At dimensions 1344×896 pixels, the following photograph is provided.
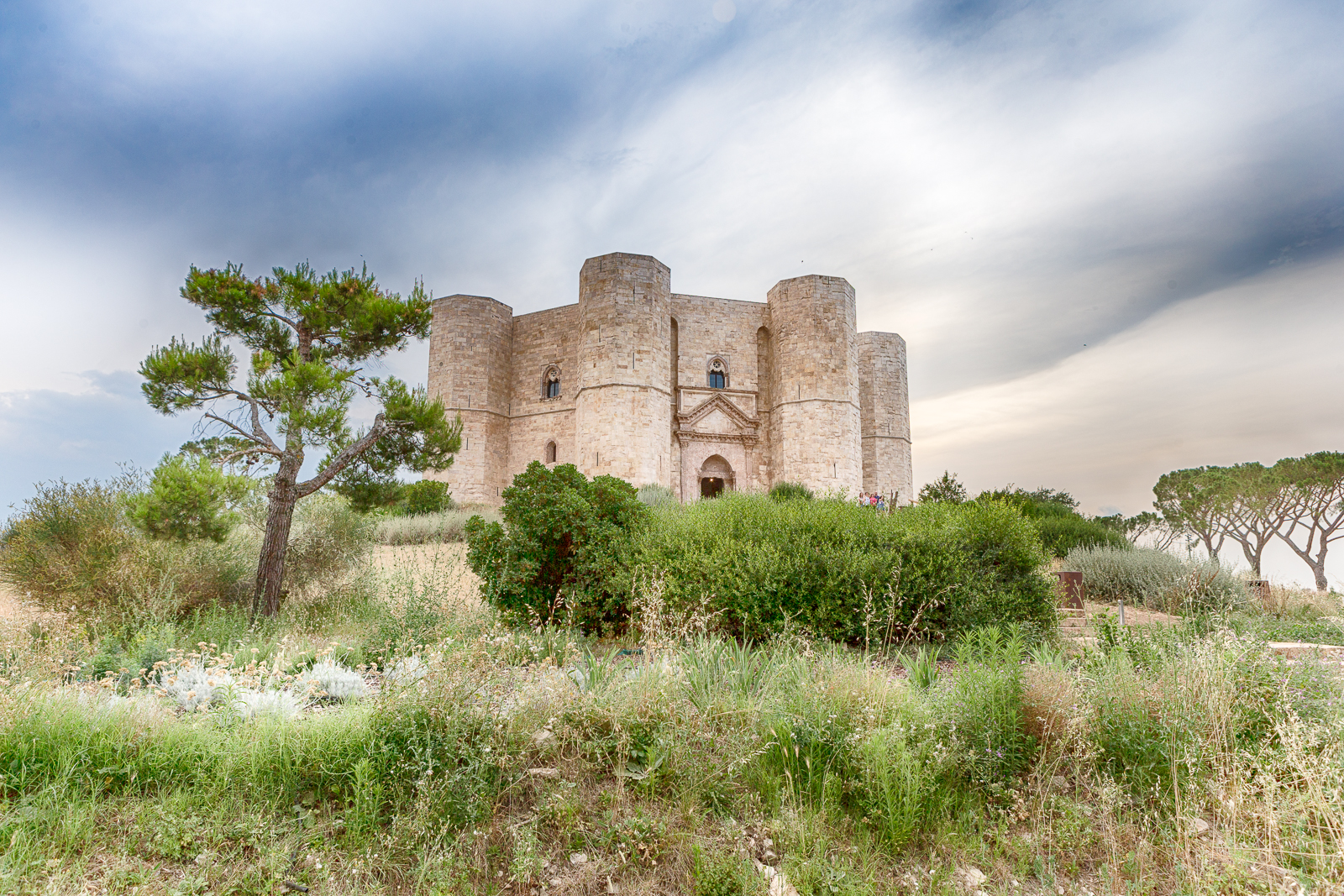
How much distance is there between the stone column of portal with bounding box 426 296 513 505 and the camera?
2180 cm

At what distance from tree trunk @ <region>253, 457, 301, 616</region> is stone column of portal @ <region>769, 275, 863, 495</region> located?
15731 millimetres

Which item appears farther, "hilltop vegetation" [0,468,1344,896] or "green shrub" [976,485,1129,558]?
"green shrub" [976,485,1129,558]

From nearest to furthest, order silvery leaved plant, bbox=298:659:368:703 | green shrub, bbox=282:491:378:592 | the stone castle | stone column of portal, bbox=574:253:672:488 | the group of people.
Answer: silvery leaved plant, bbox=298:659:368:703
green shrub, bbox=282:491:378:592
the group of people
stone column of portal, bbox=574:253:672:488
the stone castle

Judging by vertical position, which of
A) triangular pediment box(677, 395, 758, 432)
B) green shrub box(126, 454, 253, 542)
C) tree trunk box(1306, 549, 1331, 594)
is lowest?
tree trunk box(1306, 549, 1331, 594)

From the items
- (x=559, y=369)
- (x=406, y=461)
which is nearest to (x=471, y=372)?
(x=559, y=369)

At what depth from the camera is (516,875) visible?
245cm

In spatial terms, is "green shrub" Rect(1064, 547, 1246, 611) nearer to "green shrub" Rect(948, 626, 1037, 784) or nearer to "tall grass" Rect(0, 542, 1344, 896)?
"tall grass" Rect(0, 542, 1344, 896)

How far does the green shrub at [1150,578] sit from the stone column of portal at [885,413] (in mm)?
15002

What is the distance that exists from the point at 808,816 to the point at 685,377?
65.4 feet

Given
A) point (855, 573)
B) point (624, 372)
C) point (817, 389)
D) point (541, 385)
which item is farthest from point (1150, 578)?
point (541, 385)

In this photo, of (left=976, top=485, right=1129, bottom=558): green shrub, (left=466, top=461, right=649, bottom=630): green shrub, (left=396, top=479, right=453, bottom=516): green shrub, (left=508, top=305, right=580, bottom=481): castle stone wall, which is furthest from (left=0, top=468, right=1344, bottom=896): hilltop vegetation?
(left=508, top=305, right=580, bottom=481): castle stone wall

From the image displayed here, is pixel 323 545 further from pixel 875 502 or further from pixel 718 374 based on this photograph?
pixel 718 374

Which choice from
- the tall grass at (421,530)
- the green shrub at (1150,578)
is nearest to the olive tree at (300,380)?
the tall grass at (421,530)

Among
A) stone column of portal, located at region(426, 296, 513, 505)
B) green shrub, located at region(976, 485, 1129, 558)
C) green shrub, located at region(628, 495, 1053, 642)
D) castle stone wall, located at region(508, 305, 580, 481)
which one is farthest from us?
castle stone wall, located at region(508, 305, 580, 481)
